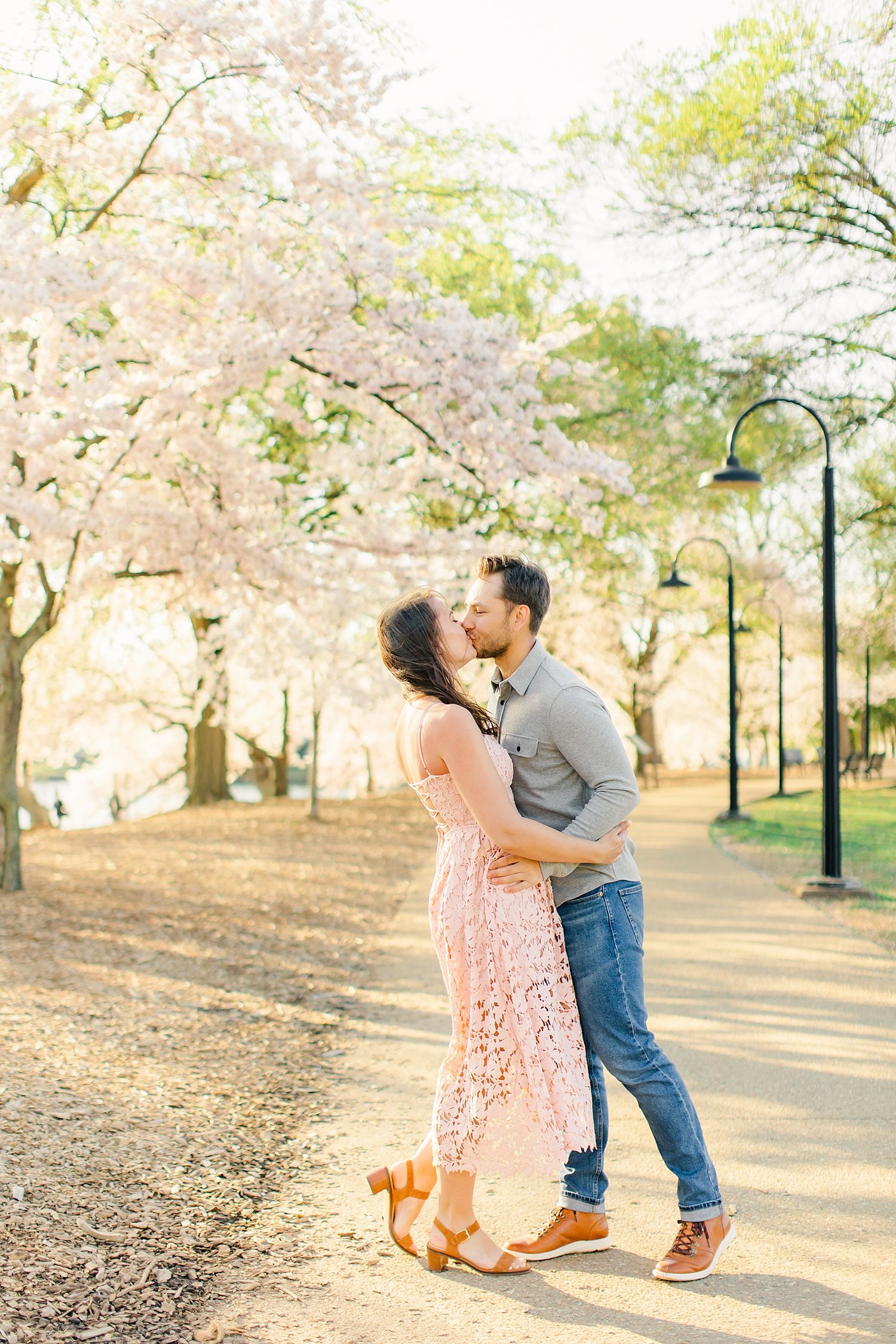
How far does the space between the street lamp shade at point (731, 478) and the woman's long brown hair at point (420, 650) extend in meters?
8.24

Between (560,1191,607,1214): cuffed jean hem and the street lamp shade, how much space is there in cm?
848

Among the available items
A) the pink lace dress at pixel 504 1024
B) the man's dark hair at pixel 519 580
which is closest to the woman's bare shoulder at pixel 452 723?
the pink lace dress at pixel 504 1024

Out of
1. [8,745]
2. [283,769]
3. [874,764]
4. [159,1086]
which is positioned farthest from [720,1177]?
[874,764]

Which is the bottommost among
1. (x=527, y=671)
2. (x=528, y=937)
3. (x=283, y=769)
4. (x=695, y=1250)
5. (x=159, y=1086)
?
(x=159, y=1086)

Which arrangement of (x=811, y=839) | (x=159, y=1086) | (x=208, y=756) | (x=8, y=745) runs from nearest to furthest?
(x=159, y=1086) < (x=8, y=745) < (x=811, y=839) < (x=208, y=756)

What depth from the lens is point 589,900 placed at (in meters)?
3.22

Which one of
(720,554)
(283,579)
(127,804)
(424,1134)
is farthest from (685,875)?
(127,804)

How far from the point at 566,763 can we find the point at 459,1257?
134 centimetres

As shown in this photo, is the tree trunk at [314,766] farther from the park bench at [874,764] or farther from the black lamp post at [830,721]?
the park bench at [874,764]

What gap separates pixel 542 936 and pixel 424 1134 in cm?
147

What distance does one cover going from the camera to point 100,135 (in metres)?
9.84

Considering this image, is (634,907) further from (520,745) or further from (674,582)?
(674,582)

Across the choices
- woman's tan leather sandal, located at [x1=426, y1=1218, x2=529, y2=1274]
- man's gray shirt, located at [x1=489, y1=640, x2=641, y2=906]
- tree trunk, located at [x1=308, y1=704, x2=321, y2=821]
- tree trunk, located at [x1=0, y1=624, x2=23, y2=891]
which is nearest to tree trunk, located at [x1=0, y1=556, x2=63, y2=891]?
tree trunk, located at [x1=0, y1=624, x2=23, y2=891]

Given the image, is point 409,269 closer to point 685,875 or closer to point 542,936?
point 685,875
